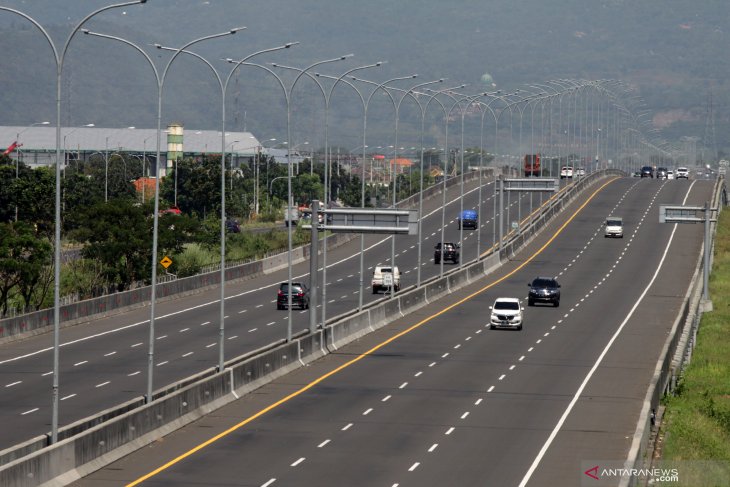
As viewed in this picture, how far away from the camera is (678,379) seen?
58.4 meters

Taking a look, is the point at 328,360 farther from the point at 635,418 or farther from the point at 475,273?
the point at 475,273

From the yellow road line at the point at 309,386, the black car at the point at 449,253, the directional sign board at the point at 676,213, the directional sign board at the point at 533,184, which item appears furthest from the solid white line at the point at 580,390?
the directional sign board at the point at 533,184

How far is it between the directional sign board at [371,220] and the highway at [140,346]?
5.67m

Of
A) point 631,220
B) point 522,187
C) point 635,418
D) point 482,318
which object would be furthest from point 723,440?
point 631,220

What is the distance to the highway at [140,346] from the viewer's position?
46875mm

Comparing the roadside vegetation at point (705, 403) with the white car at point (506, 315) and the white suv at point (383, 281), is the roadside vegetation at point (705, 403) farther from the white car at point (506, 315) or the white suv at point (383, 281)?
the white suv at point (383, 281)

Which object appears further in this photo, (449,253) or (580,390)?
(449,253)

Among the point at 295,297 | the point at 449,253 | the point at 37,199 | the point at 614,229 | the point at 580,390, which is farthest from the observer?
the point at 614,229

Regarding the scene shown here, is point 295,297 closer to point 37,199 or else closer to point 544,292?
point 544,292

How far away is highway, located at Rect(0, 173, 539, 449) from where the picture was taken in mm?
46875

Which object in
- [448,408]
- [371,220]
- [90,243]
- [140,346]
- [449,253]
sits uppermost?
[371,220]

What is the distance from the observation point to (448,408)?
4659 cm

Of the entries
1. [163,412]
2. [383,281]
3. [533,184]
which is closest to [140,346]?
[163,412]

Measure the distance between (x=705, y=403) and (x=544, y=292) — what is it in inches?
1224
